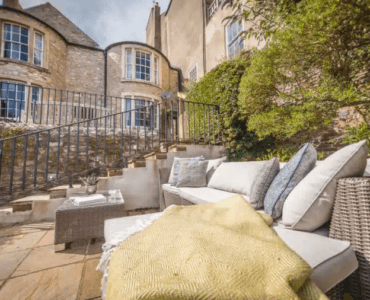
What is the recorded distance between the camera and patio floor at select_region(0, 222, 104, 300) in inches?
52.2

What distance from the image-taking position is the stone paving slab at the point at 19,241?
6.54 ft

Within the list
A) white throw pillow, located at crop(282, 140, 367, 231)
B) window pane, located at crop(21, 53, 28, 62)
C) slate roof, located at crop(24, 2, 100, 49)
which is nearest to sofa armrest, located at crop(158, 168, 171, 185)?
white throw pillow, located at crop(282, 140, 367, 231)

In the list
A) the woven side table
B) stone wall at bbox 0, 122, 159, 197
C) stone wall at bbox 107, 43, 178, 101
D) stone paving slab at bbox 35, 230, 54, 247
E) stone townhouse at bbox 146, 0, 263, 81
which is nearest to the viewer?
the woven side table

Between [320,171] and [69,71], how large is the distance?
30.8 ft

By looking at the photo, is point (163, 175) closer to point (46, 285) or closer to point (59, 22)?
point (46, 285)

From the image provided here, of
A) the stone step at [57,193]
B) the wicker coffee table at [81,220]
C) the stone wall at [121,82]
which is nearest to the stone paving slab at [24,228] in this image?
the stone step at [57,193]

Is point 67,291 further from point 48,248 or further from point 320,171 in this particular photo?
point 320,171

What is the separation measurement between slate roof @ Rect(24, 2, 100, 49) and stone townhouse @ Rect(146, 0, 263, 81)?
15.6 feet

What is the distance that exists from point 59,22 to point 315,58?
12241 millimetres

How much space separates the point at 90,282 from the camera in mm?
1429

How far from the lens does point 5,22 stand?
21.7ft

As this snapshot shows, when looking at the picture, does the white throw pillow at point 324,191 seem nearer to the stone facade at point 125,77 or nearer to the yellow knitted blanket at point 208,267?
the yellow knitted blanket at point 208,267

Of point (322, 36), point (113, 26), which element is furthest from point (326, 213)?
point (113, 26)

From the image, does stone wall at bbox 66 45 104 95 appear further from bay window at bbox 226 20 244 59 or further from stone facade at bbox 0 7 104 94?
bay window at bbox 226 20 244 59
